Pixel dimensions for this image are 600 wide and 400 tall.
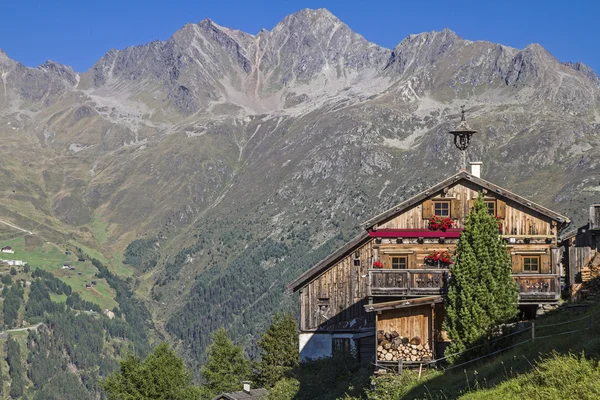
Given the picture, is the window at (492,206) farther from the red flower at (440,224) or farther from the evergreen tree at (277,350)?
the evergreen tree at (277,350)

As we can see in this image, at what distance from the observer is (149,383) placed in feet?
224

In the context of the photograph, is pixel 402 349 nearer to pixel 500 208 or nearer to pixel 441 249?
pixel 441 249

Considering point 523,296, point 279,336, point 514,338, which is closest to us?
point 514,338

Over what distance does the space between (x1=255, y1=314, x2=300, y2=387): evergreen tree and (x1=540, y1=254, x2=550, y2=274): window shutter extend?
2014cm

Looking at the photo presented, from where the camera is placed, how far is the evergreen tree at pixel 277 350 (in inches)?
2473

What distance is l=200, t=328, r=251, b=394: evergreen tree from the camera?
7319 cm

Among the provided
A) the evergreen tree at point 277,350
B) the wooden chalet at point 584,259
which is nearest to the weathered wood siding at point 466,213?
the wooden chalet at point 584,259

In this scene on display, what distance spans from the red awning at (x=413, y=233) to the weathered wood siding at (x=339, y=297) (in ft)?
19.7

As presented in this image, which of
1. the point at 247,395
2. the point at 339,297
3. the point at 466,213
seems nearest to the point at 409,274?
the point at 466,213

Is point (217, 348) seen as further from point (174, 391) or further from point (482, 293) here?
point (482, 293)

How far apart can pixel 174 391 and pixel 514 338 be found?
1525 inches

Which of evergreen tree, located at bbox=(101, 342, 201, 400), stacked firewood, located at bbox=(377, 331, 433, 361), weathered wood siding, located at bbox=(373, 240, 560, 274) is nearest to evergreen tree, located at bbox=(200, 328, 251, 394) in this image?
evergreen tree, located at bbox=(101, 342, 201, 400)

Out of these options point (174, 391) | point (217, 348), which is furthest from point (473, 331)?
point (217, 348)

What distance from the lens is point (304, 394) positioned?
153 ft
